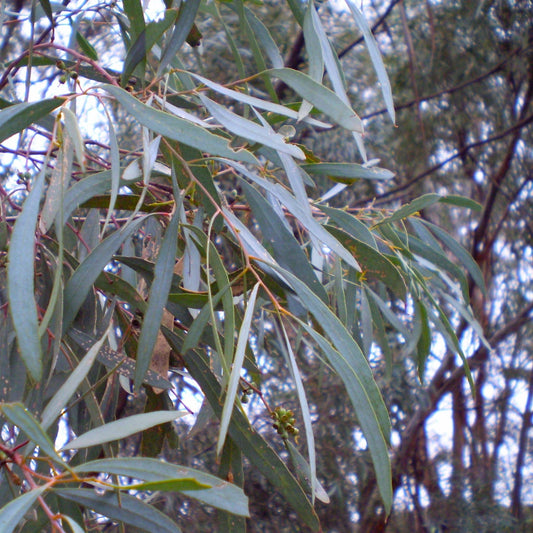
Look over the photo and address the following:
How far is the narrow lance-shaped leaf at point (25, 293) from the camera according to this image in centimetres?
50

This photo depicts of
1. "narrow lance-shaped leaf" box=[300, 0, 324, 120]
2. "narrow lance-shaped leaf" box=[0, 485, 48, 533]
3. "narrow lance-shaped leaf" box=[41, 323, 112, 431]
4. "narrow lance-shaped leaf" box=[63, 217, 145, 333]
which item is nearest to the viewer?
"narrow lance-shaped leaf" box=[0, 485, 48, 533]

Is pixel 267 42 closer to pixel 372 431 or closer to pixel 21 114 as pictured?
pixel 21 114

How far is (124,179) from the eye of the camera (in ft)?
2.29

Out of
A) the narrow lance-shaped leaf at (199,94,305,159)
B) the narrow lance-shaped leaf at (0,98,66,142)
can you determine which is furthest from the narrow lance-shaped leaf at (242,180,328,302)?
the narrow lance-shaped leaf at (0,98,66,142)

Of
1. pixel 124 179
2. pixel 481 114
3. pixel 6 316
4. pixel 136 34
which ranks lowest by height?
pixel 6 316

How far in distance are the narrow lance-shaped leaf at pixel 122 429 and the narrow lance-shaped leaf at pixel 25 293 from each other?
0.27ft

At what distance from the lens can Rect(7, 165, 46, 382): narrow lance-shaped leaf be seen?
50 cm

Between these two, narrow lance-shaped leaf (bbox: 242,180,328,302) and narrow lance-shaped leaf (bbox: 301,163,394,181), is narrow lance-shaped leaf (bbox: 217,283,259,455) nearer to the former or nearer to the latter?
narrow lance-shaped leaf (bbox: 242,180,328,302)

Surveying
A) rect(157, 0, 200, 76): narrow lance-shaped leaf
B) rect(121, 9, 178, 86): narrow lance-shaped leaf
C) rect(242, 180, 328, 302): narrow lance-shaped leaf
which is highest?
rect(157, 0, 200, 76): narrow lance-shaped leaf

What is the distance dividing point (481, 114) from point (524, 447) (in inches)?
65.3

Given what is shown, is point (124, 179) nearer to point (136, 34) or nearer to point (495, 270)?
point (136, 34)

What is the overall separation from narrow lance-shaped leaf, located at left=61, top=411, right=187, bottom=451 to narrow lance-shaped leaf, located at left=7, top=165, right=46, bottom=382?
81mm

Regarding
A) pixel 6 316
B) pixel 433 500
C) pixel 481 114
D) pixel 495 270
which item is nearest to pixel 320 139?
pixel 481 114

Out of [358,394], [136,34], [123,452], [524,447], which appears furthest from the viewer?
[524,447]
